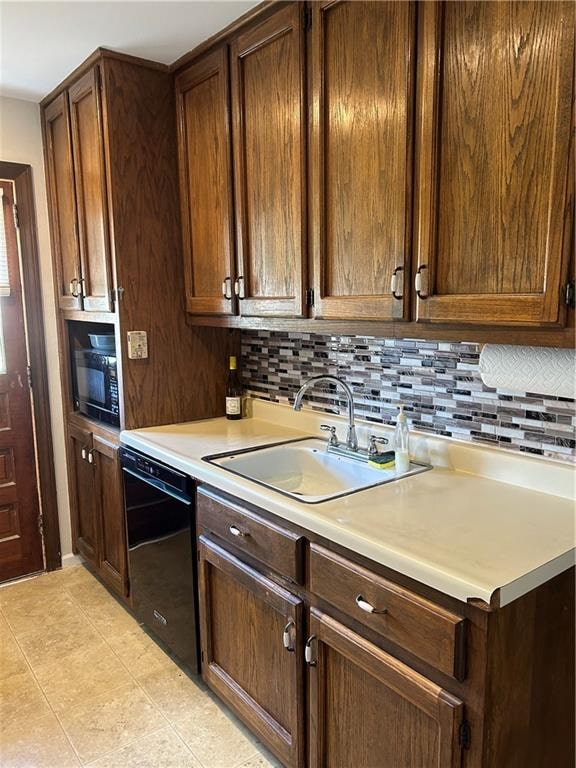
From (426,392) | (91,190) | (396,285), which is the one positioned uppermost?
(91,190)

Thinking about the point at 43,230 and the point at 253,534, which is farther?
the point at 43,230

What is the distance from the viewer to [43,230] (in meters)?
2.78

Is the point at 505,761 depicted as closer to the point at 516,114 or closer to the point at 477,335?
the point at 477,335

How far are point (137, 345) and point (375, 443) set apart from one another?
1.08 meters

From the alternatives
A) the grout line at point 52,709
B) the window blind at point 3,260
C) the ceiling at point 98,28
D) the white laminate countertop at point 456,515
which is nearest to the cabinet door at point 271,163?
the ceiling at point 98,28

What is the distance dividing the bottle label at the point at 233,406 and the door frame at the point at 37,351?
1.04m

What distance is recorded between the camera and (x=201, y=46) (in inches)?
80.0

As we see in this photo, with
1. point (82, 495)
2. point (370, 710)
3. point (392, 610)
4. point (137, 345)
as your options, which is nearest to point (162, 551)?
point (137, 345)

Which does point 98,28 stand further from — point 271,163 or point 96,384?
point 96,384

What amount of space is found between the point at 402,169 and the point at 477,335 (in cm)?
47

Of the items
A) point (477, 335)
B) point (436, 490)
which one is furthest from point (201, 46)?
point (436, 490)

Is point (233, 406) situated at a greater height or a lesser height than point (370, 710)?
greater

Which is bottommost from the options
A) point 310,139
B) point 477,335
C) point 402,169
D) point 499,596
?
point 499,596

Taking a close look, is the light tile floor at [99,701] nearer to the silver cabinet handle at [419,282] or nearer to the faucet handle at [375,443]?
the faucet handle at [375,443]
